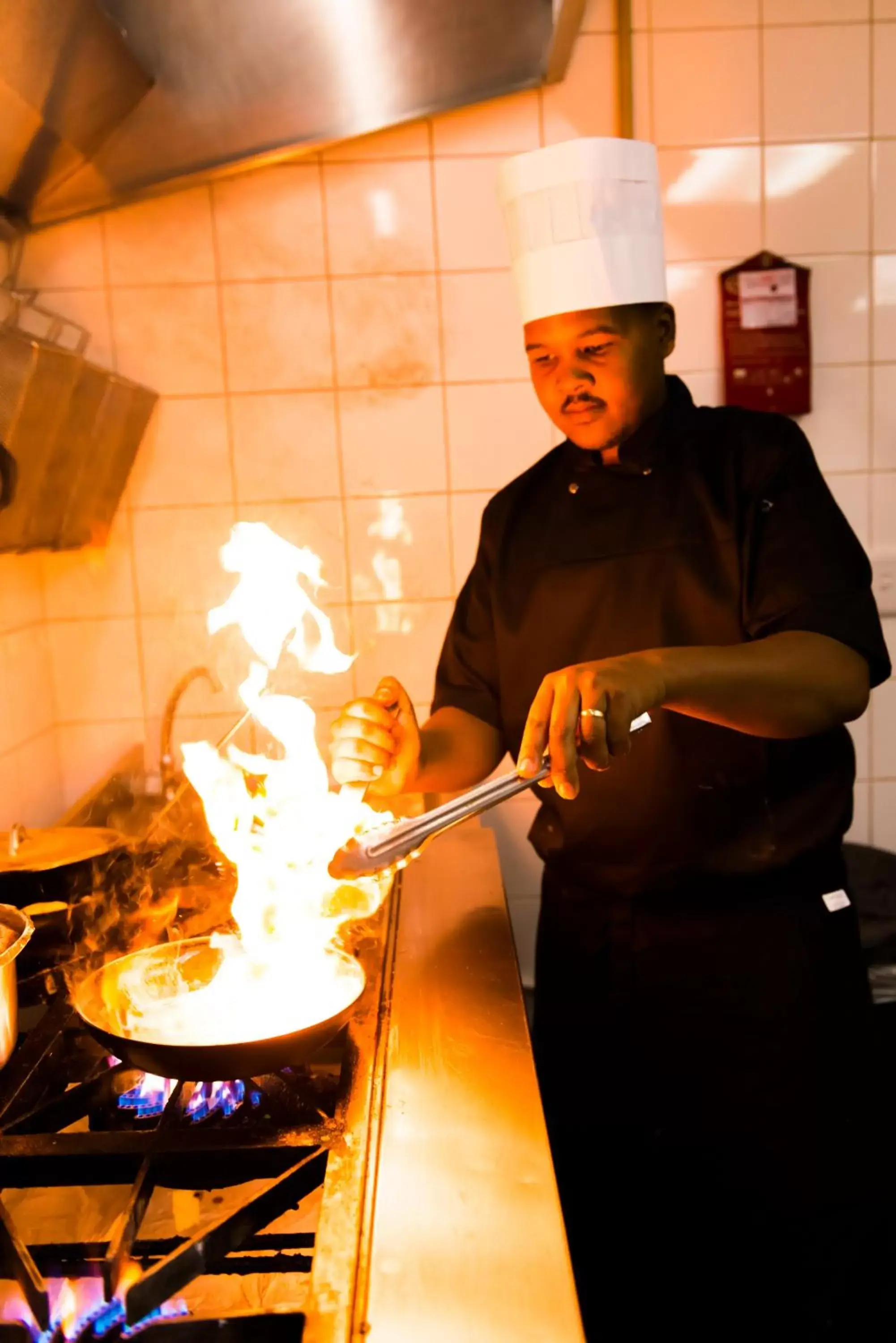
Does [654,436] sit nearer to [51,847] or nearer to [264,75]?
[264,75]

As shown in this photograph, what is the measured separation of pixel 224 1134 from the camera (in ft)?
3.23

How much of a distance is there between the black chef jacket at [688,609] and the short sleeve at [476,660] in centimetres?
4

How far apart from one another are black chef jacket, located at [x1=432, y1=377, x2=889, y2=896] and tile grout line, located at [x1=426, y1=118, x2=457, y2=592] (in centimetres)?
59

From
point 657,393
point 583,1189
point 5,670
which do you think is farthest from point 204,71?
point 583,1189

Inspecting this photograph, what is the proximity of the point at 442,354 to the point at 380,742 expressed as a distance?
1154 mm

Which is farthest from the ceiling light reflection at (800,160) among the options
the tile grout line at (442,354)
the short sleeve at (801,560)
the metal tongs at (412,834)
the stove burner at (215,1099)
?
the stove burner at (215,1099)

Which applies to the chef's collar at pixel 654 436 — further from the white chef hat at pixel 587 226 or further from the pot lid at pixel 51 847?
the pot lid at pixel 51 847

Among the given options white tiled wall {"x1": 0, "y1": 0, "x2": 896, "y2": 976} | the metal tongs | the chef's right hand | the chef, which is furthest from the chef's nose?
white tiled wall {"x1": 0, "y1": 0, "x2": 896, "y2": 976}

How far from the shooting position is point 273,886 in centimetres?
135

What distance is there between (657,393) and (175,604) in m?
1.21

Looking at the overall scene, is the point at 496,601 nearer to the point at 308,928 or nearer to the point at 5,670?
the point at 308,928

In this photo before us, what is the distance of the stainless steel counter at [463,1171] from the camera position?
2.51 feet

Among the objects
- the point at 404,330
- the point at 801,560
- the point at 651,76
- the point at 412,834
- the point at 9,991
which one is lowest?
the point at 9,991

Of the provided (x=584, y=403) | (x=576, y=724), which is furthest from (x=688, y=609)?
(x=576, y=724)
